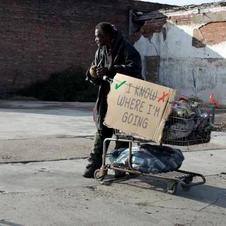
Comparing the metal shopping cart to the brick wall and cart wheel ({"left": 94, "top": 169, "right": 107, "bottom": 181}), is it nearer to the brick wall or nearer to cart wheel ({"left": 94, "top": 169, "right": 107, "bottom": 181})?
cart wheel ({"left": 94, "top": 169, "right": 107, "bottom": 181})

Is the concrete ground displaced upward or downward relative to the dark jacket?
downward

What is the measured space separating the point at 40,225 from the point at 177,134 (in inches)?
77.0

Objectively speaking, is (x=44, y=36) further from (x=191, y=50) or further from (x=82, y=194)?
(x=82, y=194)

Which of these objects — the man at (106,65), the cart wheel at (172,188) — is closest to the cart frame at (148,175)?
the cart wheel at (172,188)

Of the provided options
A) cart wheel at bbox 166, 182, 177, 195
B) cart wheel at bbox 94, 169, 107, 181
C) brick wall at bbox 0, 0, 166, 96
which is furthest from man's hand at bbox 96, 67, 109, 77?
brick wall at bbox 0, 0, 166, 96

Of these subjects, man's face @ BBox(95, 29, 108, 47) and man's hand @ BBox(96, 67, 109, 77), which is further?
man's face @ BBox(95, 29, 108, 47)

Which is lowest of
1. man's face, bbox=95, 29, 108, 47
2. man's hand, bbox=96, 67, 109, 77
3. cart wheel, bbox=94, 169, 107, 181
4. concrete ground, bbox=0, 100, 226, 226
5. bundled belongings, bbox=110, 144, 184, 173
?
concrete ground, bbox=0, 100, 226, 226

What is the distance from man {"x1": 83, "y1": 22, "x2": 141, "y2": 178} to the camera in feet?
21.8

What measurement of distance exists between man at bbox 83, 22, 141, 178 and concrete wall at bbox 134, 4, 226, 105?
50.2 feet

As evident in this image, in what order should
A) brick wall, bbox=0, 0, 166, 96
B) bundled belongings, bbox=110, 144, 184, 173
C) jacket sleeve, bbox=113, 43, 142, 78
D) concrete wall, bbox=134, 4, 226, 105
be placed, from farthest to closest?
brick wall, bbox=0, 0, 166, 96 < concrete wall, bbox=134, 4, 226, 105 < jacket sleeve, bbox=113, 43, 142, 78 < bundled belongings, bbox=110, 144, 184, 173

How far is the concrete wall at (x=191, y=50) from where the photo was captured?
866 inches

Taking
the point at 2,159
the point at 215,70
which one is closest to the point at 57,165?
the point at 2,159

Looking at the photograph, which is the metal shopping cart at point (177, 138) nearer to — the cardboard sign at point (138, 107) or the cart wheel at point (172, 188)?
the cart wheel at point (172, 188)

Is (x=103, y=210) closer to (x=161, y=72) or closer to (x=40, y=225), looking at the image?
(x=40, y=225)
